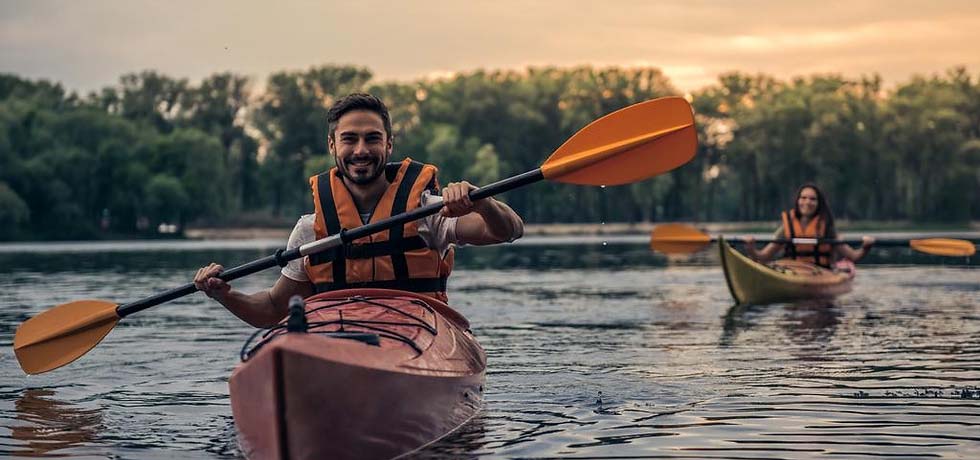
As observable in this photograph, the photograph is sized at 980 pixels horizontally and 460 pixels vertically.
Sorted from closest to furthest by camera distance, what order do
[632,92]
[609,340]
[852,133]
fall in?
[609,340]
[852,133]
[632,92]

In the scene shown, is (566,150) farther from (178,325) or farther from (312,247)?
(178,325)

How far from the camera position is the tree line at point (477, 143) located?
71.8m

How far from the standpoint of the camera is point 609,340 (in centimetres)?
1255

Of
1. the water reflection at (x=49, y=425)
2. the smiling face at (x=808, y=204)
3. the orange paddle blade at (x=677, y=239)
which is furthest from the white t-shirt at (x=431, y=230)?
the orange paddle blade at (x=677, y=239)

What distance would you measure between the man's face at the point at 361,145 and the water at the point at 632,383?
1.45m

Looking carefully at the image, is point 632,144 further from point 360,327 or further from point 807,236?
point 807,236

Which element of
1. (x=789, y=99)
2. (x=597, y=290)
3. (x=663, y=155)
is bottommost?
(x=597, y=290)

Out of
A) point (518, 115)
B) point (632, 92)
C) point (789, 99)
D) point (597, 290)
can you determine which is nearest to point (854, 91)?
point (789, 99)

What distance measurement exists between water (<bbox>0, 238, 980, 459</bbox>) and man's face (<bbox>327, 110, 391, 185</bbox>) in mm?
1452

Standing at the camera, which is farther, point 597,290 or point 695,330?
point 597,290

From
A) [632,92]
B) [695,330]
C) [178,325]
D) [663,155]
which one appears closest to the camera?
[663,155]

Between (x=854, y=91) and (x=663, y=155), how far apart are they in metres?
86.6

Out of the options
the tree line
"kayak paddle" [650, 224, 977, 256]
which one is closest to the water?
"kayak paddle" [650, 224, 977, 256]

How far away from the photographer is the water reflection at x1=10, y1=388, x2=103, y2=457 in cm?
729
